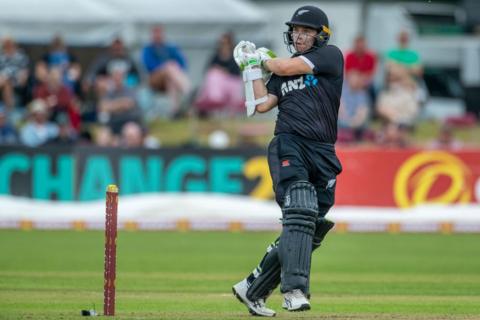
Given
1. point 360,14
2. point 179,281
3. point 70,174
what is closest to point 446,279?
point 179,281

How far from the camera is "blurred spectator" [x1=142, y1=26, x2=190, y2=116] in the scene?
21.2m

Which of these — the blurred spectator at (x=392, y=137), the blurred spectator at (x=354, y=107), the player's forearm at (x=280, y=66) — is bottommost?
the player's forearm at (x=280, y=66)

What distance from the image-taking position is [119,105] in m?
20.4

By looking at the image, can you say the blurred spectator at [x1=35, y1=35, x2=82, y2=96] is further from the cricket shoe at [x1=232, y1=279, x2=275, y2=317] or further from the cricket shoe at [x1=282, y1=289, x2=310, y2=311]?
the cricket shoe at [x1=282, y1=289, x2=310, y2=311]

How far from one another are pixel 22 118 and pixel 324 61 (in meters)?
13.6

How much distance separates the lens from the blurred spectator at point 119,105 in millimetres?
20438

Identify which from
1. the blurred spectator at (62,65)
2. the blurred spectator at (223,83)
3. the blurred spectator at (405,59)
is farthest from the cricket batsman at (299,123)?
the blurred spectator at (62,65)

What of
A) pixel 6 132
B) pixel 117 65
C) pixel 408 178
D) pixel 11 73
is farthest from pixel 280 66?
pixel 11 73

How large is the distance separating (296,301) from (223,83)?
1341cm

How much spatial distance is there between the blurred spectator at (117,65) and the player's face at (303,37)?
1205 cm

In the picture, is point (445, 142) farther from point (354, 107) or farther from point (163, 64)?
point (163, 64)

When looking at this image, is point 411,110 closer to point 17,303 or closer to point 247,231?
point 247,231

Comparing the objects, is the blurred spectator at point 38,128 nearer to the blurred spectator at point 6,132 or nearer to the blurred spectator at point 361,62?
the blurred spectator at point 6,132

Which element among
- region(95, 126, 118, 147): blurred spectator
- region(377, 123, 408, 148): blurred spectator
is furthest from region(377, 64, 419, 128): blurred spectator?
region(95, 126, 118, 147): blurred spectator
